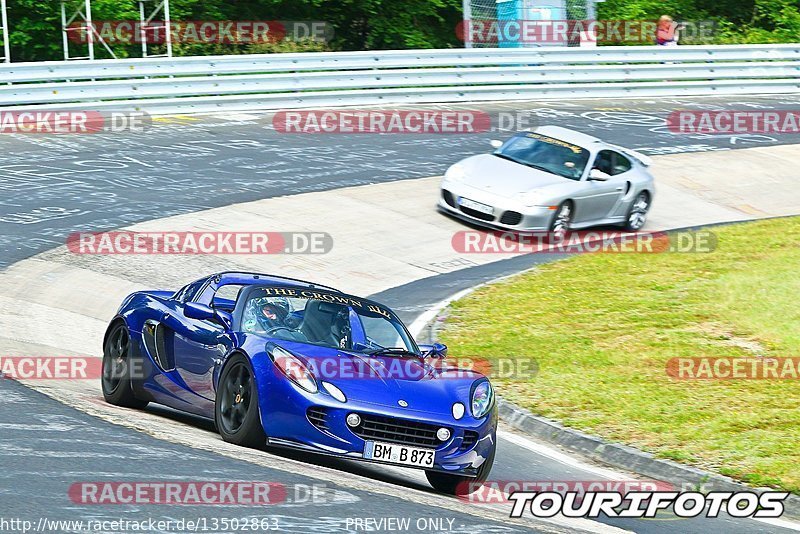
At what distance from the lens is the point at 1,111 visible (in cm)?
2345

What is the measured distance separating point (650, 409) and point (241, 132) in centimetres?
1534

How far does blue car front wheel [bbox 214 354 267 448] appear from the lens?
8.30 meters

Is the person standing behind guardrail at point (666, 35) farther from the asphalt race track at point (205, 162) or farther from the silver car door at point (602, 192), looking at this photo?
the silver car door at point (602, 192)

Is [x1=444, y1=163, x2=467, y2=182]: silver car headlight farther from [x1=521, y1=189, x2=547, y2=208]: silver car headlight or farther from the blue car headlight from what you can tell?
the blue car headlight

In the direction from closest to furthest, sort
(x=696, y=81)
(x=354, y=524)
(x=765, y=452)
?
1. (x=354, y=524)
2. (x=765, y=452)
3. (x=696, y=81)

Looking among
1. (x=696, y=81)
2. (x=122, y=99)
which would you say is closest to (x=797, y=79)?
(x=696, y=81)

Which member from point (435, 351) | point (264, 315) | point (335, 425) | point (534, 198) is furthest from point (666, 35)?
point (335, 425)

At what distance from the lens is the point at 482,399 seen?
8.77 metres

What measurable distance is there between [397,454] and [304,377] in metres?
0.79

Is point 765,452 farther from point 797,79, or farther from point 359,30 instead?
point 359,30

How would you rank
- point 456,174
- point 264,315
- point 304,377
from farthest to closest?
point 456,174, point 264,315, point 304,377

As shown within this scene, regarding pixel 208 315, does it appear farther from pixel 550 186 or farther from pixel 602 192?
pixel 602 192

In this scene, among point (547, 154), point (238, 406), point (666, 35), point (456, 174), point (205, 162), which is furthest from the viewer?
point (666, 35)

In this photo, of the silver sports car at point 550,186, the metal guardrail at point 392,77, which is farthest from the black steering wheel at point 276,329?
the metal guardrail at point 392,77
